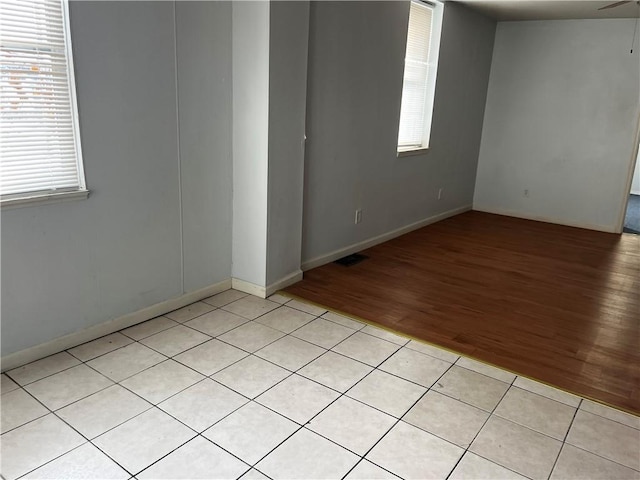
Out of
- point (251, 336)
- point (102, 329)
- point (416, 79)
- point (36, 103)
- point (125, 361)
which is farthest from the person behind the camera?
point (416, 79)

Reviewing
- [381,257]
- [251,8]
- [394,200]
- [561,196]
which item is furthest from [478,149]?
[251,8]

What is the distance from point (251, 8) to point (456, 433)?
2.69 metres

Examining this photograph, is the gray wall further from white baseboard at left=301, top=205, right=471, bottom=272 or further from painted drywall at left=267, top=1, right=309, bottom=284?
white baseboard at left=301, top=205, right=471, bottom=272

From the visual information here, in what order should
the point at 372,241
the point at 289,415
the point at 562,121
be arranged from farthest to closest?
1. the point at 562,121
2. the point at 372,241
3. the point at 289,415

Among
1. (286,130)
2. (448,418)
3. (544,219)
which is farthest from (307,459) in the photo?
(544,219)

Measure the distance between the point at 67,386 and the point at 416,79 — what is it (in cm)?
427

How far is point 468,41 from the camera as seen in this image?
5.66m

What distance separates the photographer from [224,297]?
135 inches

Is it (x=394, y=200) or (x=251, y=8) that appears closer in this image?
(x=251, y=8)

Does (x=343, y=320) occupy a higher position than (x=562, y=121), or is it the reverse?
(x=562, y=121)

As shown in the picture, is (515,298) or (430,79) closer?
(515,298)

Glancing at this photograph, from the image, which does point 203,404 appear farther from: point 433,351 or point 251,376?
point 433,351

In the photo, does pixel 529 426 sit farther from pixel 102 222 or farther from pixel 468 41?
pixel 468 41

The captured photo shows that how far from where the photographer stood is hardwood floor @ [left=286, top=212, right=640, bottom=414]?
2758 millimetres
